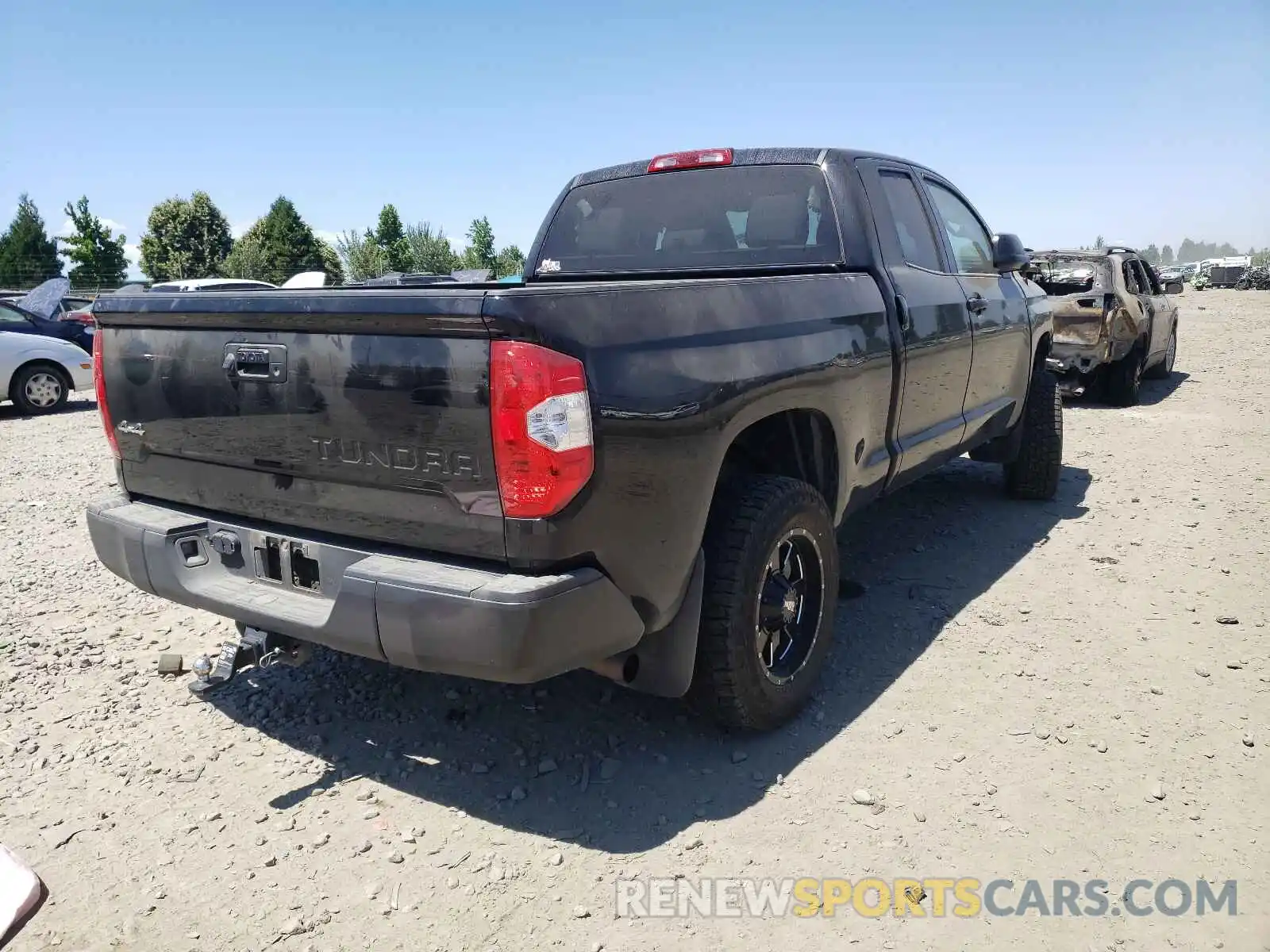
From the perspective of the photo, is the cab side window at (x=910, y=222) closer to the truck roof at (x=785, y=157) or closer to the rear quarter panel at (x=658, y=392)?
the truck roof at (x=785, y=157)

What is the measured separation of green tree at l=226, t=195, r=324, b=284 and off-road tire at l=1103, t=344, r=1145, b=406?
4977 cm

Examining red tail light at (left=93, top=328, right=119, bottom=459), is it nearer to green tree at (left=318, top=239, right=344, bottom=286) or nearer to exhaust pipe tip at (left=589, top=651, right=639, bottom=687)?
exhaust pipe tip at (left=589, top=651, right=639, bottom=687)

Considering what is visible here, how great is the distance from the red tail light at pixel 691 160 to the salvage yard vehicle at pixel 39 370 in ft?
33.2

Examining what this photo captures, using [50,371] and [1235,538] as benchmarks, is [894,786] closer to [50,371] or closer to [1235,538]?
[1235,538]

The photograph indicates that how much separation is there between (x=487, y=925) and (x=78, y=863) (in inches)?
47.6

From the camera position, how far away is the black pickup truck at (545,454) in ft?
7.32

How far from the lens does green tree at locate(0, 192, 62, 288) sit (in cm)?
5466

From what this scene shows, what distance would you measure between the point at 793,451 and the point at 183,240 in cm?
6229

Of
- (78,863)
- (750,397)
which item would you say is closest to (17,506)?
(78,863)

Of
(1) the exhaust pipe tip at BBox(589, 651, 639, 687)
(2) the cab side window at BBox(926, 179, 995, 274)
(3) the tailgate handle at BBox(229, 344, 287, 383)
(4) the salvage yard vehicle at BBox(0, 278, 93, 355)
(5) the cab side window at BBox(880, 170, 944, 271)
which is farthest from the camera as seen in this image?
(4) the salvage yard vehicle at BBox(0, 278, 93, 355)

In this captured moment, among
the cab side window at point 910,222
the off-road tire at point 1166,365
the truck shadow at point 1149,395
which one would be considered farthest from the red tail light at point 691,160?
the off-road tire at point 1166,365

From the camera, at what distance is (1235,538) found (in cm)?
509

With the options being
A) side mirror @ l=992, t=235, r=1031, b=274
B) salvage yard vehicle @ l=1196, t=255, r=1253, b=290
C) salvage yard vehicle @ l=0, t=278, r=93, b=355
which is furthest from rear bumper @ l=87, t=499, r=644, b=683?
salvage yard vehicle @ l=1196, t=255, r=1253, b=290

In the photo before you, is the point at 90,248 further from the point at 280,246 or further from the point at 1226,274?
the point at 1226,274
